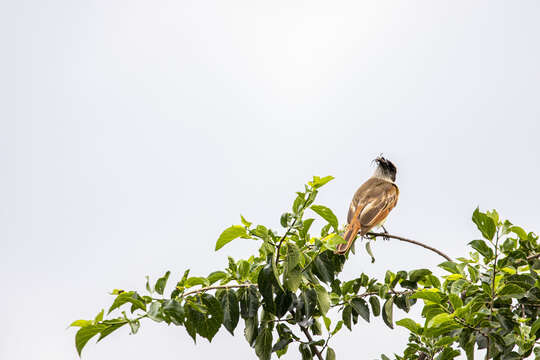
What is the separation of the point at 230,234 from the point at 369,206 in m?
3.56

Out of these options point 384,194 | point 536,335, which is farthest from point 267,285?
point 384,194

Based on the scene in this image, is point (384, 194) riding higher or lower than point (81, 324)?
higher

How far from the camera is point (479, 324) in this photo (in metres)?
3.71

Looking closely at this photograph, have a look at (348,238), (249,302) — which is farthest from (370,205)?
(249,302)

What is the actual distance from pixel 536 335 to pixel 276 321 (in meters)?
1.72

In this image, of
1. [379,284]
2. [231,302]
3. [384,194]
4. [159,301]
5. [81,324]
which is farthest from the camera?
[384,194]

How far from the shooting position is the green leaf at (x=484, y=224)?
3.83m

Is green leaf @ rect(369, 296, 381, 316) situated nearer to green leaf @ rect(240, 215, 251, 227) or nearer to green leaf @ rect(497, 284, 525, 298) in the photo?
green leaf @ rect(497, 284, 525, 298)

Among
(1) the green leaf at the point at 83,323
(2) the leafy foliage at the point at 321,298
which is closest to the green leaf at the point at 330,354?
(2) the leafy foliage at the point at 321,298

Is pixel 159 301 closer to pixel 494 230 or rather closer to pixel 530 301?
pixel 494 230

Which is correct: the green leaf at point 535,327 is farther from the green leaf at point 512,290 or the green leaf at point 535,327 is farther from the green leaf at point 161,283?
the green leaf at point 161,283

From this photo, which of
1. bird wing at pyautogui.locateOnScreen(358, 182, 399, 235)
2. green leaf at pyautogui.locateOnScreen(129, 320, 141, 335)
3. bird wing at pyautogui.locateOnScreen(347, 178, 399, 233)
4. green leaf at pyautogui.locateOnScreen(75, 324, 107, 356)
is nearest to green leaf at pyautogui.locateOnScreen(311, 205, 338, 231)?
green leaf at pyautogui.locateOnScreen(129, 320, 141, 335)

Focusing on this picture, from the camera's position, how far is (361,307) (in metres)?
4.53

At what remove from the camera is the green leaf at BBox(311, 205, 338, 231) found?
3.74m
